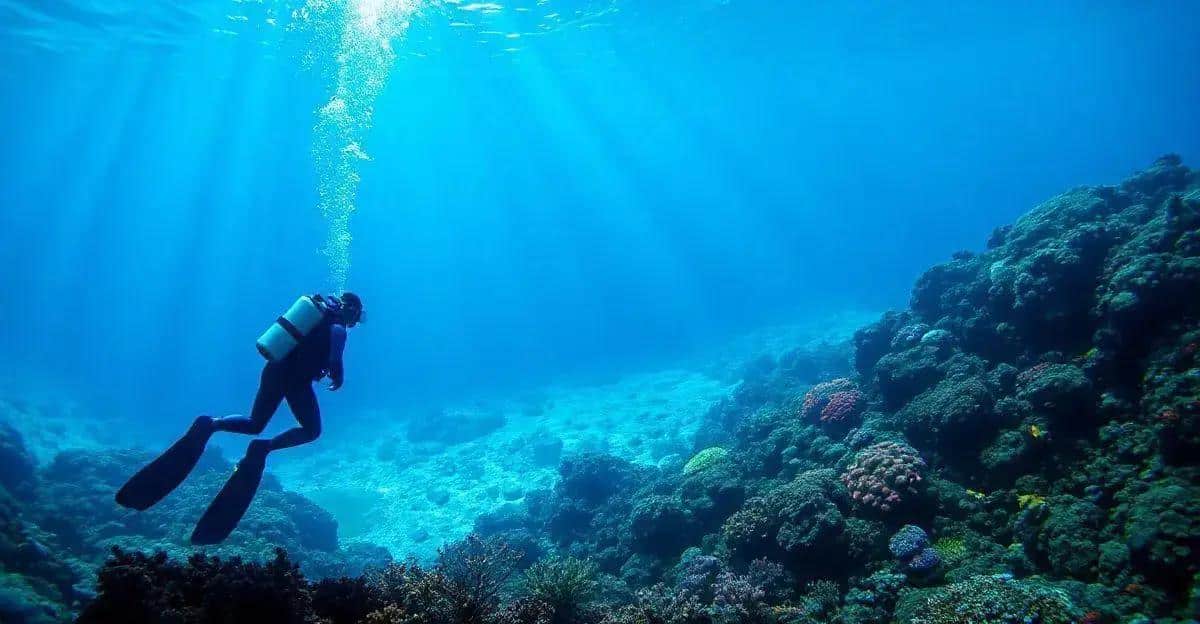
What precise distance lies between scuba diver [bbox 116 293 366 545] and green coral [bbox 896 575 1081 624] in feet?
22.9

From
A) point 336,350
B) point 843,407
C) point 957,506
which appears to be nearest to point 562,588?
point 336,350

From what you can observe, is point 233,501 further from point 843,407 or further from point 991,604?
point 843,407

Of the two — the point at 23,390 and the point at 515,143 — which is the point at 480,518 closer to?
the point at 23,390

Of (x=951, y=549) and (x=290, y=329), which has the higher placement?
(x=290, y=329)

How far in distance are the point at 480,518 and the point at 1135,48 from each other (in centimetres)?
13281

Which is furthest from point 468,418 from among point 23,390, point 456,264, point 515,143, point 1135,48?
point 456,264

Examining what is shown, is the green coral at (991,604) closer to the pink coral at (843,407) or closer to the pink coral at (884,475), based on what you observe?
the pink coral at (884,475)

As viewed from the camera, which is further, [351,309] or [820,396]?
[820,396]

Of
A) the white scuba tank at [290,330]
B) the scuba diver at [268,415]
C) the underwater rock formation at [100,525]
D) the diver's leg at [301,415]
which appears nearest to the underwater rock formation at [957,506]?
the underwater rock formation at [100,525]

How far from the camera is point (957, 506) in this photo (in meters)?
7.61

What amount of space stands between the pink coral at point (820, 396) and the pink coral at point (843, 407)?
60 centimetres

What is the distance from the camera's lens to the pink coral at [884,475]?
7.63m

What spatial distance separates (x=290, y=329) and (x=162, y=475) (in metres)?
2.11

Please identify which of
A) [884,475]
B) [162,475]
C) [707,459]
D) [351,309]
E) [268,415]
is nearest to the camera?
[162,475]
